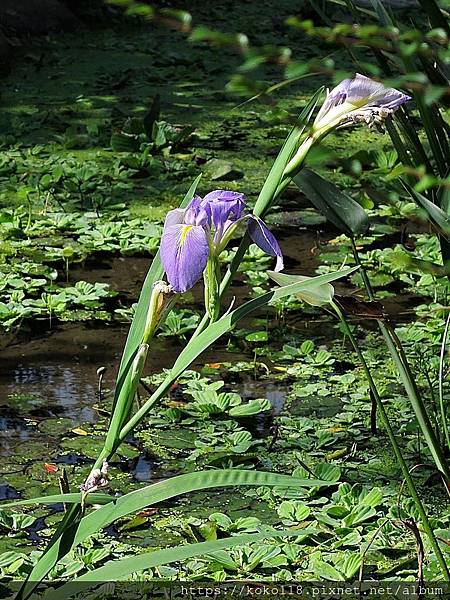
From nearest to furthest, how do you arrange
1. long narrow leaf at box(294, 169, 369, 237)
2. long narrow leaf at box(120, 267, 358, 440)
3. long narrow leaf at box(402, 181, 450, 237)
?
1. long narrow leaf at box(120, 267, 358, 440)
2. long narrow leaf at box(402, 181, 450, 237)
3. long narrow leaf at box(294, 169, 369, 237)

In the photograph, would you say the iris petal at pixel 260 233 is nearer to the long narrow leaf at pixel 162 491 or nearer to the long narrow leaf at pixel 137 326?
the long narrow leaf at pixel 137 326

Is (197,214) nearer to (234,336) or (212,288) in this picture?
(212,288)

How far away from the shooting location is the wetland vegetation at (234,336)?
124cm

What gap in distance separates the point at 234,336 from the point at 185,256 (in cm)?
156

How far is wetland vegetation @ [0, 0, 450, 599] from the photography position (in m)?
1.24

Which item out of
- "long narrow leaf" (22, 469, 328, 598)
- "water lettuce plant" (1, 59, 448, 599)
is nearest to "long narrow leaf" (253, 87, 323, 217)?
"water lettuce plant" (1, 59, 448, 599)

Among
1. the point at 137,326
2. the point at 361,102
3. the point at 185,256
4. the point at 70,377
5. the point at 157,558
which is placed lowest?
the point at 70,377

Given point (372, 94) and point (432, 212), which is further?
point (432, 212)

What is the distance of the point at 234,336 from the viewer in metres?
2.79

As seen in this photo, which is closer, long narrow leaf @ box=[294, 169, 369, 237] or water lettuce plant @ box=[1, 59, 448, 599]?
water lettuce plant @ box=[1, 59, 448, 599]

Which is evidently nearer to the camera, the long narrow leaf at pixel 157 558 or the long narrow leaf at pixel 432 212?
the long narrow leaf at pixel 157 558

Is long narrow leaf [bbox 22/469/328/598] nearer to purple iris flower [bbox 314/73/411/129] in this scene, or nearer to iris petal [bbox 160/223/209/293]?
iris petal [bbox 160/223/209/293]

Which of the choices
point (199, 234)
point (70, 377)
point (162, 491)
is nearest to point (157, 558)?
point (162, 491)

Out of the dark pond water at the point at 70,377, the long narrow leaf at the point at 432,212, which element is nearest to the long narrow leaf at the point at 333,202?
the long narrow leaf at the point at 432,212
